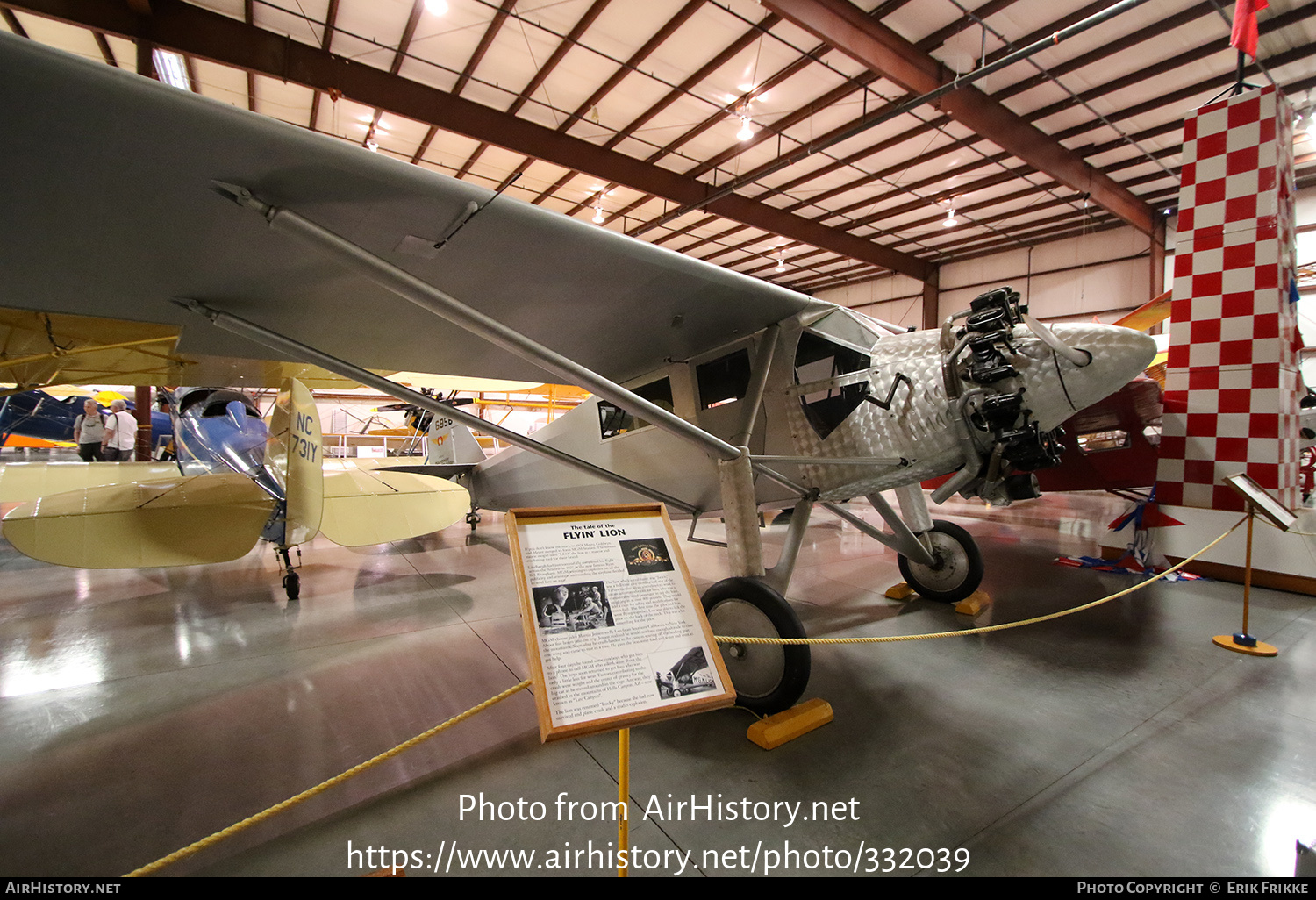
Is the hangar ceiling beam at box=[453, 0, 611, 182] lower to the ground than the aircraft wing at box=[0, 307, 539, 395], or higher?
higher

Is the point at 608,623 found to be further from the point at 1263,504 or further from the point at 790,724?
the point at 1263,504

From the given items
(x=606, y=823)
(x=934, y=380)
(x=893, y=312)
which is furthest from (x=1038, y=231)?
(x=606, y=823)

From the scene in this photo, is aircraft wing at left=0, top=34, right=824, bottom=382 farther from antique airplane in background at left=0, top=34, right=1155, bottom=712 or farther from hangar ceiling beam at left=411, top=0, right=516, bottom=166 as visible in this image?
hangar ceiling beam at left=411, top=0, right=516, bottom=166

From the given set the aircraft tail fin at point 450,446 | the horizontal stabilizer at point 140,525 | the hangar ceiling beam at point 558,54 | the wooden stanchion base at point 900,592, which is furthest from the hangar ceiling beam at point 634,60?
→ the horizontal stabilizer at point 140,525

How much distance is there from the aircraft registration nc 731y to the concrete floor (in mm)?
602

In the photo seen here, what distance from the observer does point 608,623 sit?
1.39 metres

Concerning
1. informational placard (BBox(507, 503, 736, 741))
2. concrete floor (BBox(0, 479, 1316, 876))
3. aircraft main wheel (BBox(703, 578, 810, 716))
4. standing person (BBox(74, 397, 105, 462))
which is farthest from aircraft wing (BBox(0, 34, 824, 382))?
standing person (BBox(74, 397, 105, 462))

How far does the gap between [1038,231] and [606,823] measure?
18.9 m

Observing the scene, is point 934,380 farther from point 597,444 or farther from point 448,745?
point 448,745

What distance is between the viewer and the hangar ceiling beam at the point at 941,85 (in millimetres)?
6656

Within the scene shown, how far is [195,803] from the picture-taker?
1.80 m

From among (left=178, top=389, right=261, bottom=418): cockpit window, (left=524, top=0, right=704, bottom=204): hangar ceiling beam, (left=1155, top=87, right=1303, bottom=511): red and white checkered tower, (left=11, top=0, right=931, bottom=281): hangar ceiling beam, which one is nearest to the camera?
(left=1155, top=87, right=1303, bottom=511): red and white checkered tower

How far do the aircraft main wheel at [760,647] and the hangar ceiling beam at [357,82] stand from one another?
9.41 m

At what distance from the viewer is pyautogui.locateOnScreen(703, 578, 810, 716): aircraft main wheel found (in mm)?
2188
